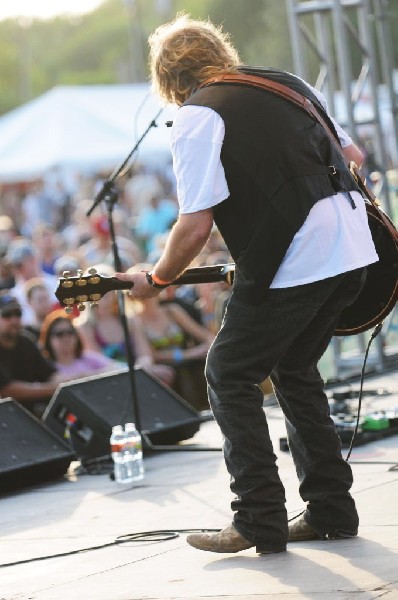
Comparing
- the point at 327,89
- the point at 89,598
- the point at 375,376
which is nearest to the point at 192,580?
the point at 89,598

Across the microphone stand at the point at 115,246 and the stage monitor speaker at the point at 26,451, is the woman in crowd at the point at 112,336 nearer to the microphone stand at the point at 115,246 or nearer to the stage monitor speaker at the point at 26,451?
the microphone stand at the point at 115,246

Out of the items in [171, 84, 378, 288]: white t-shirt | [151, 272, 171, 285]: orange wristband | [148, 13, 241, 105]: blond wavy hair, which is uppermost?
[148, 13, 241, 105]: blond wavy hair

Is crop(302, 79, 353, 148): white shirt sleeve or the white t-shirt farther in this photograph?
crop(302, 79, 353, 148): white shirt sleeve

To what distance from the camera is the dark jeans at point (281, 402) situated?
4.79 metres

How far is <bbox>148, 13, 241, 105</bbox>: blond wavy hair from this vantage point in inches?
192

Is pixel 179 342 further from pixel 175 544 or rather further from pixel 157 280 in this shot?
pixel 157 280

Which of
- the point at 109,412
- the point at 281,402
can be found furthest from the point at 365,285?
the point at 109,412

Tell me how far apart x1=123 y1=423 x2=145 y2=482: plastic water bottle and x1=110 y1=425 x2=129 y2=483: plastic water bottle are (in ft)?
0.06

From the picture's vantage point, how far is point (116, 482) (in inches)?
288

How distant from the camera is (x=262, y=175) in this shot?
4.70m

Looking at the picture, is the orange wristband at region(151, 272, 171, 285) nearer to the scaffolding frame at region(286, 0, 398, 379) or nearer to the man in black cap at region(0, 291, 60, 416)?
the man in black cap at region(0, 291, 60, 416)

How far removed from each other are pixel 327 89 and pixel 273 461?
661 centimetres

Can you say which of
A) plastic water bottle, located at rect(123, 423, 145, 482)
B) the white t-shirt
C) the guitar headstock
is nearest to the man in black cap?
plastic water bottle, located at rect(123, 423, 145, 482)

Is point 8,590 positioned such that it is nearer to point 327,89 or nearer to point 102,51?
point 327,89
